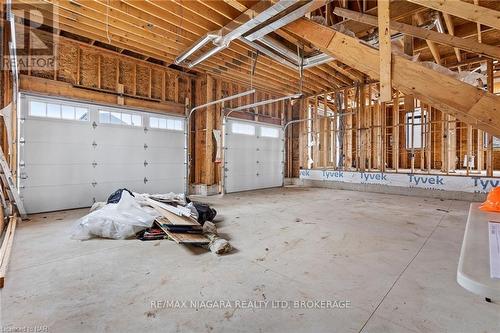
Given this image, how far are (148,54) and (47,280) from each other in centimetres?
540

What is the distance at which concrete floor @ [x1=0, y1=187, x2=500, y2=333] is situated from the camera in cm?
171

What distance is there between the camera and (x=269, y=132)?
9.43 meters

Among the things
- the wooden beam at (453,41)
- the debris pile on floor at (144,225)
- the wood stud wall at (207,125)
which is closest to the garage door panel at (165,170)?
the wood stud wall at (207,125)

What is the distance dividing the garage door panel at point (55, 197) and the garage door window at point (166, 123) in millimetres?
2241

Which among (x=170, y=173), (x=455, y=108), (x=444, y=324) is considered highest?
Result: (x=455, y=108)

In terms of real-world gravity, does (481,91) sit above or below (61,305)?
above

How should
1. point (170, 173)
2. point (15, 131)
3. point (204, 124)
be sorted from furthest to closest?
point (204, 124)
point (170, 173)
point (15, 131)

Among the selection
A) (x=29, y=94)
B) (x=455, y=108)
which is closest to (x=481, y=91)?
(x=455, y=108)

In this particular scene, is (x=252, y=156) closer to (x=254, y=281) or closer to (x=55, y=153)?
(x=55, y=153)

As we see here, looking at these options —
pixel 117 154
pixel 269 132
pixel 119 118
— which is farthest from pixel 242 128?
pixel 117 154

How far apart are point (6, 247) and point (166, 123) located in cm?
468

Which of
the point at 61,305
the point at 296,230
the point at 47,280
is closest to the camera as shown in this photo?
the point at 61,305

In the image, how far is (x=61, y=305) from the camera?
188 cm

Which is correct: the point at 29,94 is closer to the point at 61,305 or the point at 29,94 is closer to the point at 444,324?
the point at 61,305
